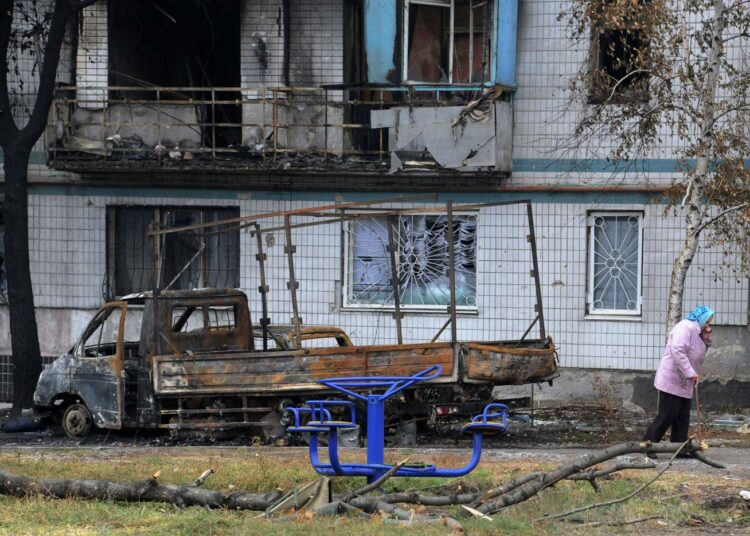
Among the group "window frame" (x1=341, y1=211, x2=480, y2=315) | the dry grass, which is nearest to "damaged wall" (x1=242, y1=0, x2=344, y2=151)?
"window frame" (x1=341, y1=211, x2=480, y2=315)

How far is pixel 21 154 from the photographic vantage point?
16.5 metres

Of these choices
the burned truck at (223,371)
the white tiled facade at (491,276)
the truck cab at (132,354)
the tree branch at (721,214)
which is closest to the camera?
the burned truck at (223,371)

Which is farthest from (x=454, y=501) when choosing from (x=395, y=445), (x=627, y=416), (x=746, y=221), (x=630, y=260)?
(x=630, y=260)

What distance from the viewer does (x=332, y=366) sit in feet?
44.9

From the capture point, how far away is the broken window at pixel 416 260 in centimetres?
1784

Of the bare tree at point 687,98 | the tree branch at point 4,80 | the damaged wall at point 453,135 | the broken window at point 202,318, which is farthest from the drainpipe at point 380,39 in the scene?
the tree branch at point 4,80

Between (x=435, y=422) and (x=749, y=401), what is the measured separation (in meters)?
5.25

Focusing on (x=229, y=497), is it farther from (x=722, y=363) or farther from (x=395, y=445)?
(x=722, y=363)

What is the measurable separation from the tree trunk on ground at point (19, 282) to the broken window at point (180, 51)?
106 inches

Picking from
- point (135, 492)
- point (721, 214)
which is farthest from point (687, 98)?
point (135, 492)

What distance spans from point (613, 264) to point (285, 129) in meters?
5.13

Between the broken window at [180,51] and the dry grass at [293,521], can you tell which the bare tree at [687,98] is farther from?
the broken window at [180,51]

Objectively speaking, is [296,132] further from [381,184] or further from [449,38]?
[449,38]

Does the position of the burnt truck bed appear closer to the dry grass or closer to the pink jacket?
the dry grass
